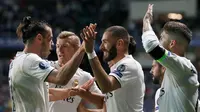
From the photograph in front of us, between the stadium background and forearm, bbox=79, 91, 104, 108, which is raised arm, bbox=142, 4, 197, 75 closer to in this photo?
forearm, bbox=79, 91, 104, 108

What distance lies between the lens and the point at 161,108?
4742 mm

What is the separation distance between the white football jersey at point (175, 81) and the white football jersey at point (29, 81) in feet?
3.40

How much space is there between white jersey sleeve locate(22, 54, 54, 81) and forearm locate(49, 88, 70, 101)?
0.75 metres

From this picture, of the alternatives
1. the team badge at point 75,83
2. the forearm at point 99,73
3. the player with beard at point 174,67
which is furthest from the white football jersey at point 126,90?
the team badge at point 75,83

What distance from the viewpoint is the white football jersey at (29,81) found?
15.7ft

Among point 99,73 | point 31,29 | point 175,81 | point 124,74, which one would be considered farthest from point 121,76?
point 31,29

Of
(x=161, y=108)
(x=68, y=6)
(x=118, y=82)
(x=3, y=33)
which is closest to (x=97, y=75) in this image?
(x=118, y=82)

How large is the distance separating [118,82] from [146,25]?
681 millimetres

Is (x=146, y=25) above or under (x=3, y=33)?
above

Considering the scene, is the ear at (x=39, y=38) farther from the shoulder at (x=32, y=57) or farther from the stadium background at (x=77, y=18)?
the stadium background at (x=77, y=18)

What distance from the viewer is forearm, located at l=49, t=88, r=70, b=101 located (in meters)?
5.51

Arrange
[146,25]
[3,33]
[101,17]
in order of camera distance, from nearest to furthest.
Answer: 1. [146,25]
2. [3,33]
3. [101,17]

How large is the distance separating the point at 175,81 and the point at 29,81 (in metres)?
1.38

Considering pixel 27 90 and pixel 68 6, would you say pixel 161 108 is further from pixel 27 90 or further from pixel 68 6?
pixel 68 6
